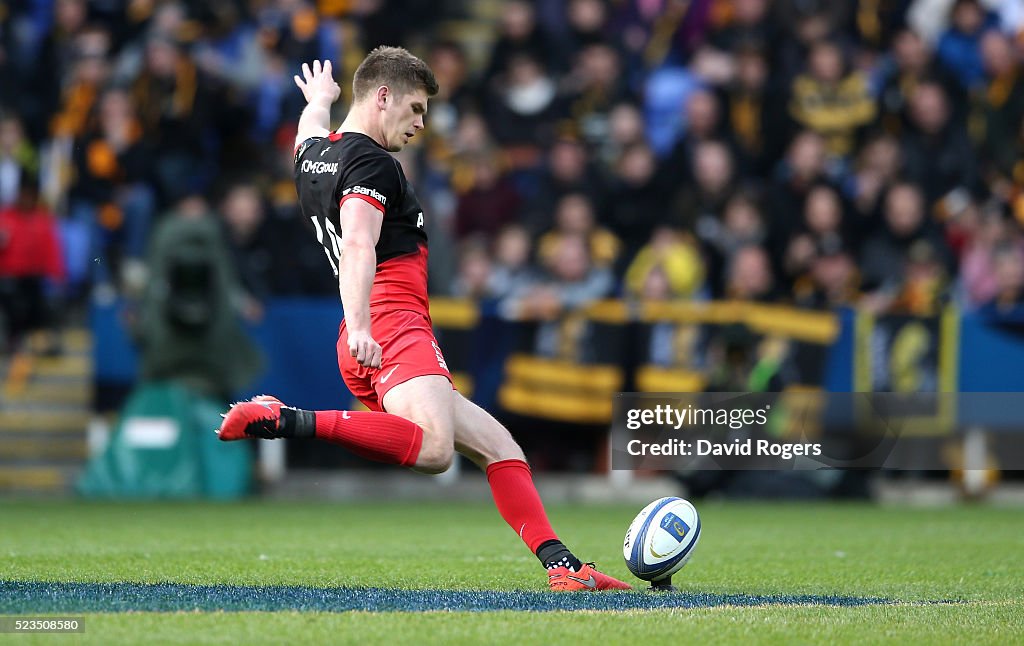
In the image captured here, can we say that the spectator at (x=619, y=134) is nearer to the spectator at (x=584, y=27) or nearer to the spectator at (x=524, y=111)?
the spectator at (x=524, y=111)

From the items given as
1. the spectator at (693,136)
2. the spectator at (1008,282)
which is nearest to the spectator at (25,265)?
the spectator at (693,136)

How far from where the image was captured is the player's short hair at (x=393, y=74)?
6.74 metres

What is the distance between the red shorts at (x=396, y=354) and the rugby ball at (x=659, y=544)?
1099 mm

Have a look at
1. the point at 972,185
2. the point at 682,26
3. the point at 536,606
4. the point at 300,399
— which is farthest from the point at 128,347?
the point at 536,606

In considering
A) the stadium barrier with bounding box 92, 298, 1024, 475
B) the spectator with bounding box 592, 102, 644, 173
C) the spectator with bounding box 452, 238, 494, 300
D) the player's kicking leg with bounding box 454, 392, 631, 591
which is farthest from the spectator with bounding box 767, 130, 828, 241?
the player's kicking leg with bounding box 454, 392, 631, 591

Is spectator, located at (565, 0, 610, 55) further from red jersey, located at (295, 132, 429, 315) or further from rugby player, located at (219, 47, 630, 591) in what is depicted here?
red jersey, located at (295, 132, 429, 315)

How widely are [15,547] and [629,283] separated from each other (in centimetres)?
742

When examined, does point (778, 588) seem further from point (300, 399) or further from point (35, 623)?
point (300, 399)

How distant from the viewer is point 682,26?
1784 centimetres

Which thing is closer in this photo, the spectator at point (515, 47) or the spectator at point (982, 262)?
the spectator at point (982, 262)

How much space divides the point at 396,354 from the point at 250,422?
83 centimetres

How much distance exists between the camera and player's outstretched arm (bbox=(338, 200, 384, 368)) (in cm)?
627

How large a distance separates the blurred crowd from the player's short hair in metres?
8.01

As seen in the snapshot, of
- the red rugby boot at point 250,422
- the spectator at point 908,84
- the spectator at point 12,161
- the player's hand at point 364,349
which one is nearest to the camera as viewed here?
the red rugby boot at point 250,422
